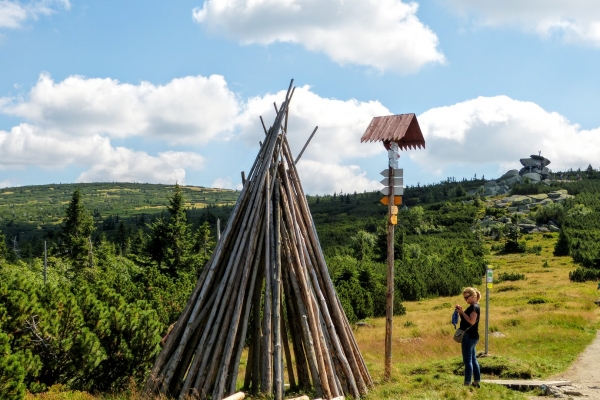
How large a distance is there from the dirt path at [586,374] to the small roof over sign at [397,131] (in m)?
4.65

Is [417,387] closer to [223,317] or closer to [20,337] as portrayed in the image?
[223,317]

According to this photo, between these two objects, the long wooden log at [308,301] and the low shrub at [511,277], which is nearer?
the long wooden log at [308,301]

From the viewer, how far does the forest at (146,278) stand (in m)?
8.23

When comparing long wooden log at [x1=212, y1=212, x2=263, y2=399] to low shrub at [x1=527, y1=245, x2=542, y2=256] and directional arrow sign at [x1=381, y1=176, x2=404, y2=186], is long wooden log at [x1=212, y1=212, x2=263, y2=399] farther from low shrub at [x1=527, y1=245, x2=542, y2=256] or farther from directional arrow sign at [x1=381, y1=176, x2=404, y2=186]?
low shrub at [x1=527, y1=245, x2=542, y2=256]

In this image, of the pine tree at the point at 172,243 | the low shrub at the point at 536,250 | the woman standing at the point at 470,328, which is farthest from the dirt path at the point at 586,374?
the low shrub at the point at 536,250

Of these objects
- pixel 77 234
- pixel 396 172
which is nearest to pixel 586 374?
pixel 396 172

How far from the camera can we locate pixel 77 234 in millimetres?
38438

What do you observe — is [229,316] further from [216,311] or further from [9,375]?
[9,375]

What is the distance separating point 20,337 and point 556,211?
7311 centimetres

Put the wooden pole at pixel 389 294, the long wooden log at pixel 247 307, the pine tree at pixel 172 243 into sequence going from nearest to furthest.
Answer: the long wooden log at pixel 247 307 < the wooden pole at pixel 389 294 < the pine tree at pixel 172 243

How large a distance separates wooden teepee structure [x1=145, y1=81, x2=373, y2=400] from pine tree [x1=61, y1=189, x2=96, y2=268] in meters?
31.4

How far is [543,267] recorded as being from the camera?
44.0 meters

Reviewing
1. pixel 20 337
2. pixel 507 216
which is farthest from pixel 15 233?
pixel 20 337

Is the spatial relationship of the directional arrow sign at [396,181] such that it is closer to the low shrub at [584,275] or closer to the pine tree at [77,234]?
the low shrub at [584,275]
